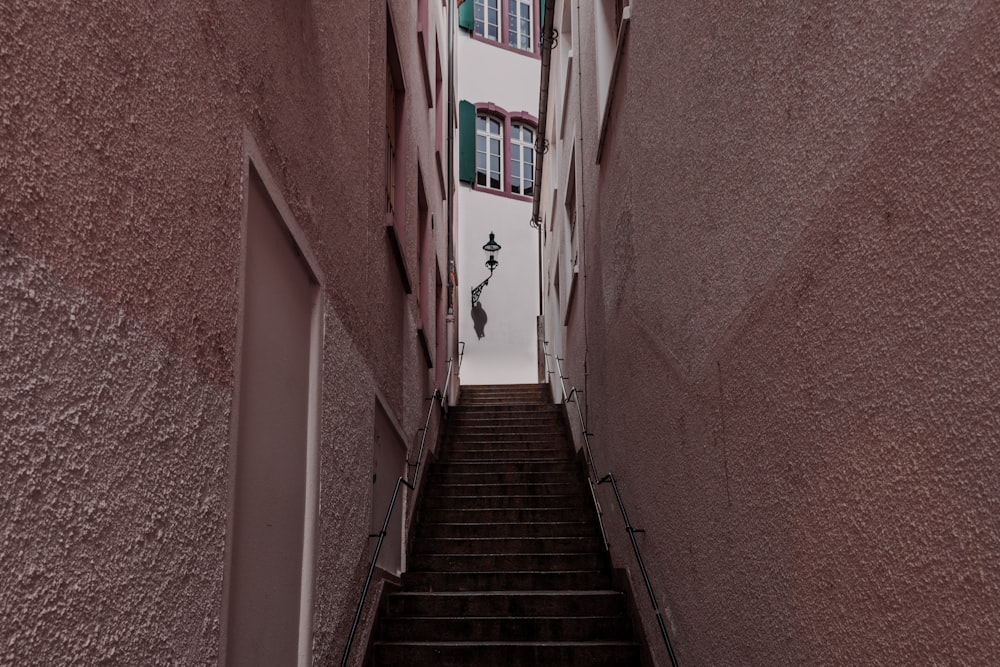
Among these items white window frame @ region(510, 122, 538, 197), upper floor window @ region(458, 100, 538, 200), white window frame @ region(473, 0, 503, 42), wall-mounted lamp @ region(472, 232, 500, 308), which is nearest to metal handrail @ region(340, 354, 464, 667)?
wall-mounted lamp @ region(472, 232, 500, 308)

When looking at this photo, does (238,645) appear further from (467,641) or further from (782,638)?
(467,641)

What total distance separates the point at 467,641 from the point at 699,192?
10.7ft

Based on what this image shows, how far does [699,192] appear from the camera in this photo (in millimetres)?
3396

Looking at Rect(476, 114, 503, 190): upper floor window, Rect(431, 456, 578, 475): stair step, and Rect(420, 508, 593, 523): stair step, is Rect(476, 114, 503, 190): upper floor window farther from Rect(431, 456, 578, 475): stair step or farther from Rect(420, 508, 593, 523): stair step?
Rect(420, 508, 593, 523): stair step

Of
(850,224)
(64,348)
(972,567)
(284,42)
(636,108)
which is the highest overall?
(636,108)

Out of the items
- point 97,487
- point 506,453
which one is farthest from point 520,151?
point 97,487

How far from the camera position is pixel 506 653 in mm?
5059

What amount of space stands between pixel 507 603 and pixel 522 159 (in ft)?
43.5

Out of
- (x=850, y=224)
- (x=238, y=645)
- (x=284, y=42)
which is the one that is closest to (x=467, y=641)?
(x=238, y=645)

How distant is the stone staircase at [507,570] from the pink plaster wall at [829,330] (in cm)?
144

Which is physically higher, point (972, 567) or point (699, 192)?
point (699, 192)

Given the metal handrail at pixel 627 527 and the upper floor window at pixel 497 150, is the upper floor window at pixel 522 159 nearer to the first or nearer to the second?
the upper floor window at pixel 497 150

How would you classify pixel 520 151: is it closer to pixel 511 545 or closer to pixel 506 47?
pixel 506 47

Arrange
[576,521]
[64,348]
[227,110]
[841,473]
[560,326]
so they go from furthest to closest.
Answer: [560,326], [576,521], [227,110], [841,473], [64,348]
